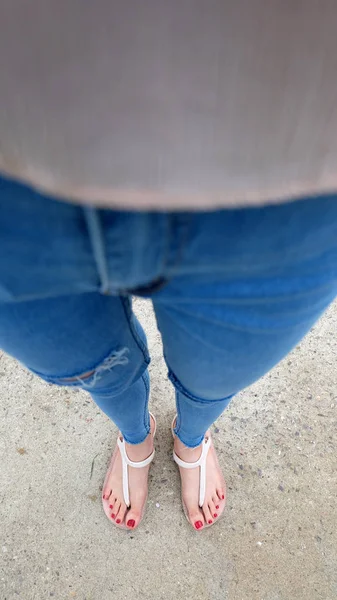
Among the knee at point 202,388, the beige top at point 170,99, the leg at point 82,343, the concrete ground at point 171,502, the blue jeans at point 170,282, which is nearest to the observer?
the beige top at point 170,99

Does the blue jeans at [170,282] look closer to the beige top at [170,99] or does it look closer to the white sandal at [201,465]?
the beige top at [170,99]

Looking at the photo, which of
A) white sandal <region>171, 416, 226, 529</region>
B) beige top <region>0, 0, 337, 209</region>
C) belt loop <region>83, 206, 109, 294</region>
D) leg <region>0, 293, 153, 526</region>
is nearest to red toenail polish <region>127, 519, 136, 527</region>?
white sandal <region>171, 416, 226, 529</region>

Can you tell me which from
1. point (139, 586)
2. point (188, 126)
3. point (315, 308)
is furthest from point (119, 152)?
point (139, 586)

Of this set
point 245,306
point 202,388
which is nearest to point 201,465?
point 202,388

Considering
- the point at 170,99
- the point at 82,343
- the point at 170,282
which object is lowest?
the point at 82,343

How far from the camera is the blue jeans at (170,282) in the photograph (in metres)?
0.33

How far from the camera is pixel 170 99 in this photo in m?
0.25

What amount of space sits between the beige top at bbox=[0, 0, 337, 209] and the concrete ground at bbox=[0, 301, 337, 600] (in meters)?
1.00

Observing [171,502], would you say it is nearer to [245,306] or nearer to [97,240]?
[245,306]

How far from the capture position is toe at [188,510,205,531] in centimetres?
107

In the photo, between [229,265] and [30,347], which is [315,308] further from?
[30,347]

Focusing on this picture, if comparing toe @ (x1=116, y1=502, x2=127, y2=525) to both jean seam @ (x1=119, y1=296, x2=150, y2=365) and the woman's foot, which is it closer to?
the woman's foot

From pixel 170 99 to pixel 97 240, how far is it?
0.12m

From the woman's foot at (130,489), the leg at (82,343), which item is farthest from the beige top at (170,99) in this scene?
the woman's foot at (130,489)
